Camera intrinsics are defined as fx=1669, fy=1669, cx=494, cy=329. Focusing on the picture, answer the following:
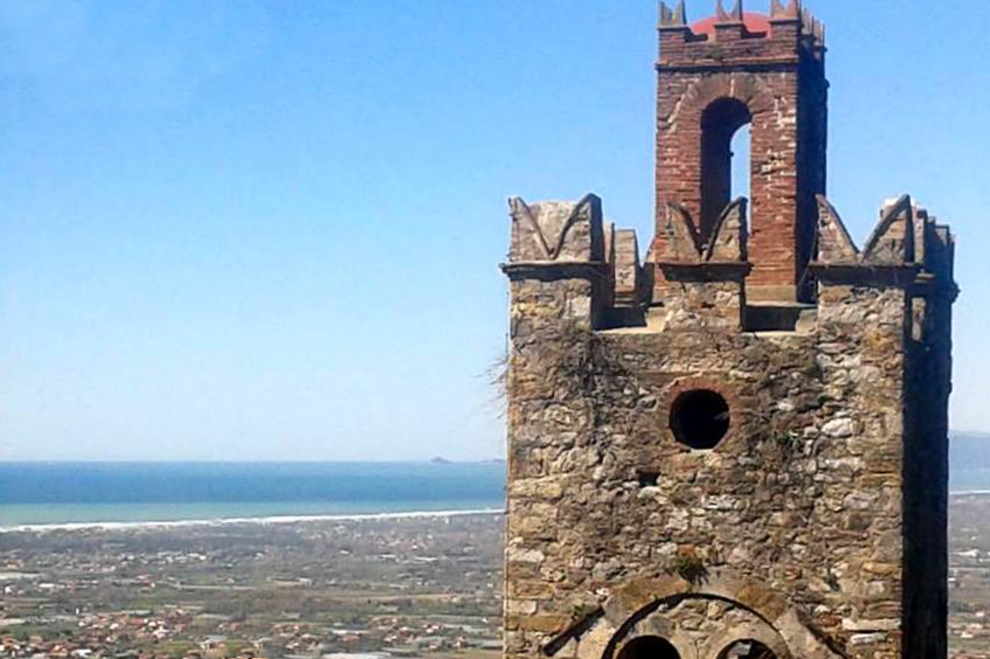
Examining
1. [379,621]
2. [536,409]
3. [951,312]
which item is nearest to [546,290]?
[536,409]

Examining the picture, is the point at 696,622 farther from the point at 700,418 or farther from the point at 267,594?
the point at 267,594

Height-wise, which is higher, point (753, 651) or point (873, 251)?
point (873, 251)

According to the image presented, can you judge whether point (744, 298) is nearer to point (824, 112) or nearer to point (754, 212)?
point (754, 212)

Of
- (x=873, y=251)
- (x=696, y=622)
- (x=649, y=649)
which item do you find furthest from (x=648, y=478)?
(x=873, y=251)

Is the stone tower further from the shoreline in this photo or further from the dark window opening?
the shoreline

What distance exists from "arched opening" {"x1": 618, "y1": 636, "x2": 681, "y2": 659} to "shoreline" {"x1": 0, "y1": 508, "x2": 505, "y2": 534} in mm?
116540

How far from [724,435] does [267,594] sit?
7525 centimetres

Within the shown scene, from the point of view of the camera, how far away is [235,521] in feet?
540

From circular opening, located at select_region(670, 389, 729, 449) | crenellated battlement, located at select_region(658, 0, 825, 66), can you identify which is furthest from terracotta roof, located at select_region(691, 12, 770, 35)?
circular opening, located at select_region(670, 389, 729, 449)

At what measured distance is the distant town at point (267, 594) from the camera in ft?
217

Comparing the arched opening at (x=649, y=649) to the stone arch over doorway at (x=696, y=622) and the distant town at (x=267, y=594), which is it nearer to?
the stone arch over doorway at (x=696, y=622)

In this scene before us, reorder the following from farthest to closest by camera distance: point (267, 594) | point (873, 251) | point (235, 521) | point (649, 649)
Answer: point (235, 521) → point (267, 594) → point (649, 649) → point (873, 251)

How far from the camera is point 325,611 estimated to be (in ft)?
258

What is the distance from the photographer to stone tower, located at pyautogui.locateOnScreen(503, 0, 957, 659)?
518 inches
